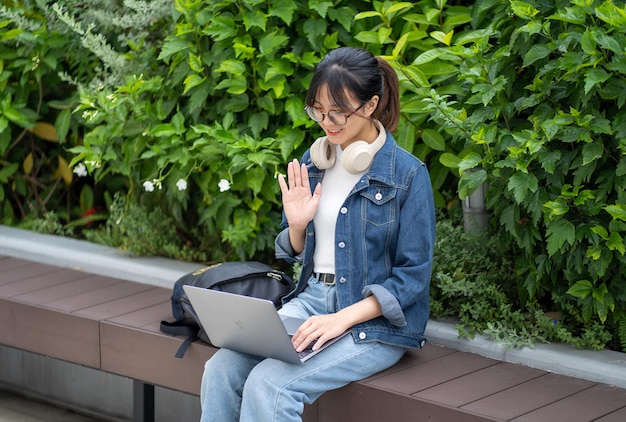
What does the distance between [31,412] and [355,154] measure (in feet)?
7.14

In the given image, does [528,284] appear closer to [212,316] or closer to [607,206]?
[607,206]

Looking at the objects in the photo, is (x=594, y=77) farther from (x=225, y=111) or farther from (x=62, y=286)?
(x=62, y=286)

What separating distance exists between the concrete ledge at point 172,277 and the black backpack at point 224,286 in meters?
0.55

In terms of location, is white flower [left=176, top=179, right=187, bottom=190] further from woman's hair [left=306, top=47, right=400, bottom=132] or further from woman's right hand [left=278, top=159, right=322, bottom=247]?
woman's hair [left=306, top=47, right=400, bottom=132]

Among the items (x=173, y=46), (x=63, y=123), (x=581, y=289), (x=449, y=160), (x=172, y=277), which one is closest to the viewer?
(x=581, y=289)

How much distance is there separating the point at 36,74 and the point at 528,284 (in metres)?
2.68

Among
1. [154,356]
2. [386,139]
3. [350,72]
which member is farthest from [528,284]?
[154,356]

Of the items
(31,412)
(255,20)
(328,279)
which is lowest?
(31,412)

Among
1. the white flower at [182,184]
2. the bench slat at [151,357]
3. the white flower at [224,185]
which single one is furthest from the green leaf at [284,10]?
the bench slat at [151,357]

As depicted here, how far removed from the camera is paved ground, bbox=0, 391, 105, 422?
4.41m

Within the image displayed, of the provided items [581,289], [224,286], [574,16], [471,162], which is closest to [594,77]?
[574,16]

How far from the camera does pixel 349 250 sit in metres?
3.18

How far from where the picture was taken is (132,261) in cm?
455

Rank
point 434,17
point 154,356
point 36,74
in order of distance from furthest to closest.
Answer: point 36,74 < point 434,17 < point 154,356
